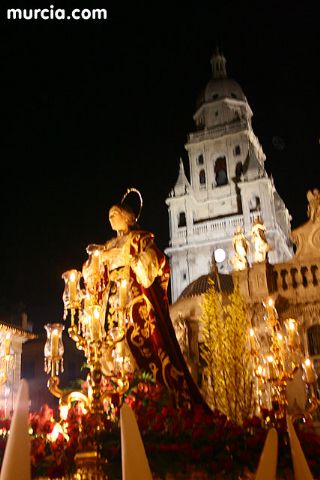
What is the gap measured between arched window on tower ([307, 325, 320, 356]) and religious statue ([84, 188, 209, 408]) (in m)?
11.3

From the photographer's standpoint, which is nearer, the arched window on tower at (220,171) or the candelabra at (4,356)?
the candelabra at (4,356)

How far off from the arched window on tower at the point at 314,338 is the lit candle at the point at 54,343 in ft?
42.2

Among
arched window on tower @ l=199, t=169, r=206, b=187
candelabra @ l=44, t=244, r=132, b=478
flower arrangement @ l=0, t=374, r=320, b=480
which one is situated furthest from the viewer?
arched window on tower @ l=199, t=169, r=206, b=187

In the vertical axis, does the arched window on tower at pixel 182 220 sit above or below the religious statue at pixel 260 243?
above

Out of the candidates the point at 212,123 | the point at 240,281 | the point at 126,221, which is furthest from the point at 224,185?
the point at 126,221

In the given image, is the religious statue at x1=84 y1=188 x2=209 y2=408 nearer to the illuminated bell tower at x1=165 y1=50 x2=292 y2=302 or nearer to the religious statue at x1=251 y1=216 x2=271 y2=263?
the religious statue at x1=251 y1=216 x2=271 y2=263

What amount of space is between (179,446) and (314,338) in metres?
14.1

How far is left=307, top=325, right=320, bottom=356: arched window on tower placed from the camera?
1798cm

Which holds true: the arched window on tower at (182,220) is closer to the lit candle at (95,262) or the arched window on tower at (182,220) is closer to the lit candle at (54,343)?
the lit candle at (95,262)

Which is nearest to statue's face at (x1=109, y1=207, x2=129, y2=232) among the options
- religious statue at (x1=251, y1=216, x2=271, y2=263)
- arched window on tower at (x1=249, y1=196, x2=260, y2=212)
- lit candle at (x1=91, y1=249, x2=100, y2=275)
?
lit candle at (x1=91, y1=249, x2=100, y2=275)

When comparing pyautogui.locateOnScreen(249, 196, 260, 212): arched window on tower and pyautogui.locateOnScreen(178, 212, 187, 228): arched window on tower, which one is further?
pyautogui.locateOnScreen(178, 212, 187, 228): arched window on tower

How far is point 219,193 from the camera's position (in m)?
50.6

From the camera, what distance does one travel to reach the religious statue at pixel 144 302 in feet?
24.4

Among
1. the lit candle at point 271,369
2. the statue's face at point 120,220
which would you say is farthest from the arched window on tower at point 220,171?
the statue's face at point 120,220
